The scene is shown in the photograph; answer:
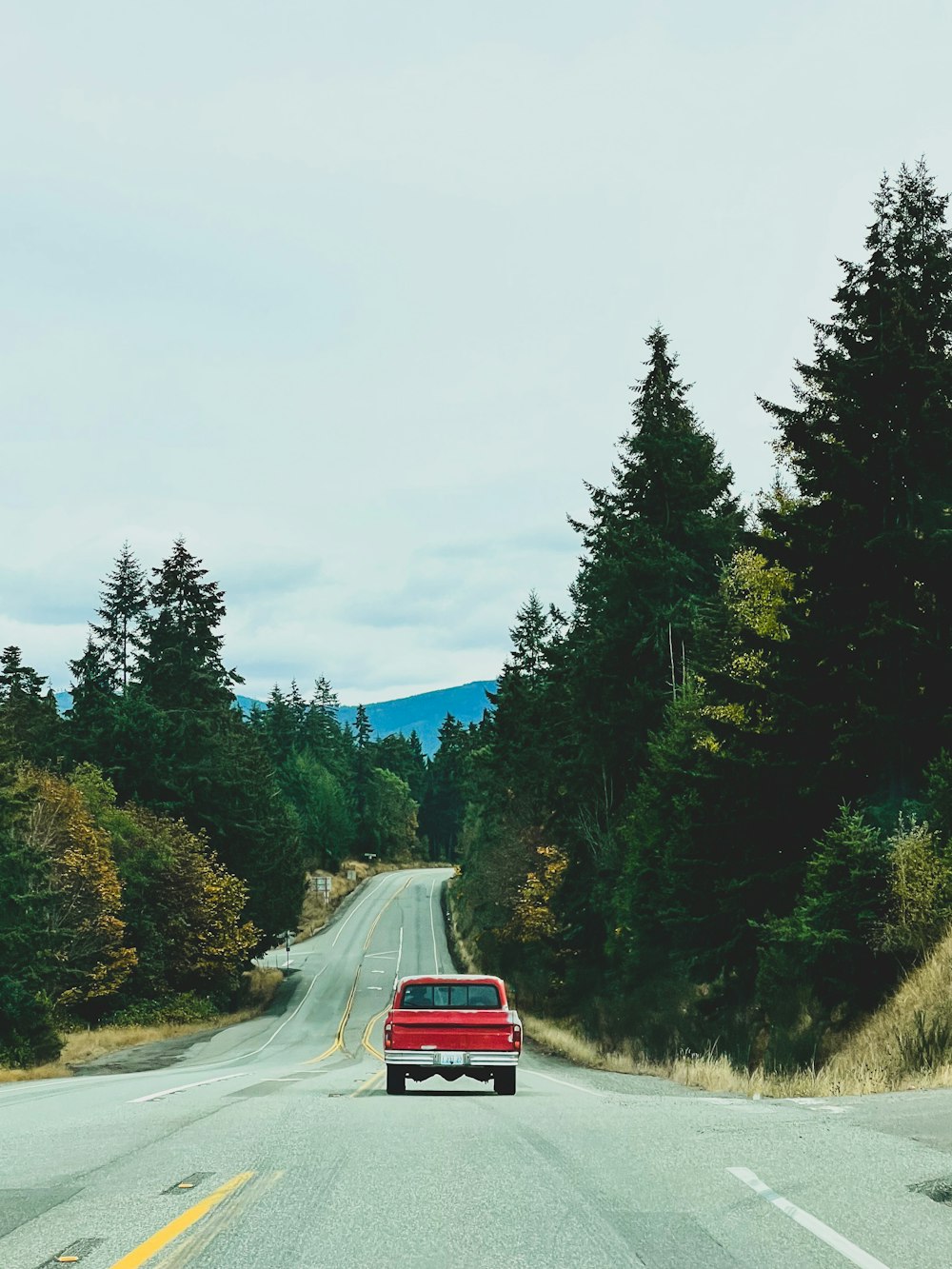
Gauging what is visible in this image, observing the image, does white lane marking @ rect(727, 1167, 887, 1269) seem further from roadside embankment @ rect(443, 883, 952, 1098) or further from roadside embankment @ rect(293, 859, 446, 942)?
roadside embankment @ rect(293, 859, 446, 942)

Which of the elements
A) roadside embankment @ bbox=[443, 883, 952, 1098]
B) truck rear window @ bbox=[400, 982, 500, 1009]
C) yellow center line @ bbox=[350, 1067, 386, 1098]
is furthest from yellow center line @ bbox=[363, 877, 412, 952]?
truck rear window @ bbox=[400, 982, 500, 1009]

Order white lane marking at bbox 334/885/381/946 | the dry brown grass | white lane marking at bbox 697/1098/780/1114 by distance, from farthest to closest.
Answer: white lane marking at bbox 334/885/381/946 < the dry brown grass < white lane marking at bbox 697/1098/780/1114

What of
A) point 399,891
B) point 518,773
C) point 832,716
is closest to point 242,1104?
point 832,716

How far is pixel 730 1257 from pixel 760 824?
25.3m

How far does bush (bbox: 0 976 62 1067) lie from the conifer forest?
0.53 ft

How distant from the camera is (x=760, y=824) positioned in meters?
30.9

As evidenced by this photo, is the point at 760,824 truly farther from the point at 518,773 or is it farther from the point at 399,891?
the point at 399,891

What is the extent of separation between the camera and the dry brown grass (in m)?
41.2

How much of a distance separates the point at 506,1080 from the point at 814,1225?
13042mm

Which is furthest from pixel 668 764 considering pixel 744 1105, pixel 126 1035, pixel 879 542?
pixel 126 1035

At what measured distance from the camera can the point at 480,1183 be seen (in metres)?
8.50

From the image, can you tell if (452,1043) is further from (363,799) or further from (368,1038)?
(363,799)

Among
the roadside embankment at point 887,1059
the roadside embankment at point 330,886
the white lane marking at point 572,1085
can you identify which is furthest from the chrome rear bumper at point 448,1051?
the roadside embankment at point 330,886

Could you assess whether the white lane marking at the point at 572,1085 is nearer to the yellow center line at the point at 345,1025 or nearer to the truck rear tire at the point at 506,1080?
the truck rear tire at the point at 506,1080
